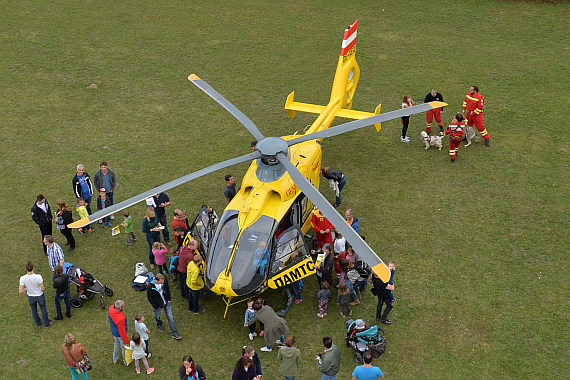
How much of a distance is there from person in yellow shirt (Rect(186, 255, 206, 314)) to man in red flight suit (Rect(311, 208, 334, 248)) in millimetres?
2657

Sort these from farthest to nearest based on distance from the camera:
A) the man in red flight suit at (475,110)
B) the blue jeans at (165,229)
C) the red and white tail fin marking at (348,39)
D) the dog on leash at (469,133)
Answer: the dog on leash at (469,133) → the man in red flight suit at (475,110) → the red and white tail fin marking at (348,39) → the blue jeans at (165,229)

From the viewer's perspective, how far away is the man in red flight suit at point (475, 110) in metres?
16.3

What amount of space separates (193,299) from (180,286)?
0.66m

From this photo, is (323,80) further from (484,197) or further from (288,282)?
(288,282)

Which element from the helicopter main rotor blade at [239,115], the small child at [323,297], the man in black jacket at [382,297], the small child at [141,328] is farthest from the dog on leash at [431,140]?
the small child at [141,328]

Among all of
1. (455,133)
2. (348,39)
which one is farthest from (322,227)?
(348,39)

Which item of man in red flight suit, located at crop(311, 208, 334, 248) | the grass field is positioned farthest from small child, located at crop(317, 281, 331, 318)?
man in red flight suit, located at crop(311, 208, 334, 248)

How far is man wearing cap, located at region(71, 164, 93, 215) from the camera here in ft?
45.5

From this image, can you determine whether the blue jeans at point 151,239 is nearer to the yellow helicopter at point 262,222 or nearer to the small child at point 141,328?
the yellow helicopter at point 262,222

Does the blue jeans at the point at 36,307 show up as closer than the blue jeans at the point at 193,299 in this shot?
Yes

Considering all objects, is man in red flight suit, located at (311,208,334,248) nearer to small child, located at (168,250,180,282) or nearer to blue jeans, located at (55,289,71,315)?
small child, located at (168,250,180,282)

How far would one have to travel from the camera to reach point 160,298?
435 inches

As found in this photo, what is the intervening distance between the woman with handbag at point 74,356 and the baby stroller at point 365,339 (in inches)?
181

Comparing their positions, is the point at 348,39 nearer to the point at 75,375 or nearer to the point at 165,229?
the point at 165,229
